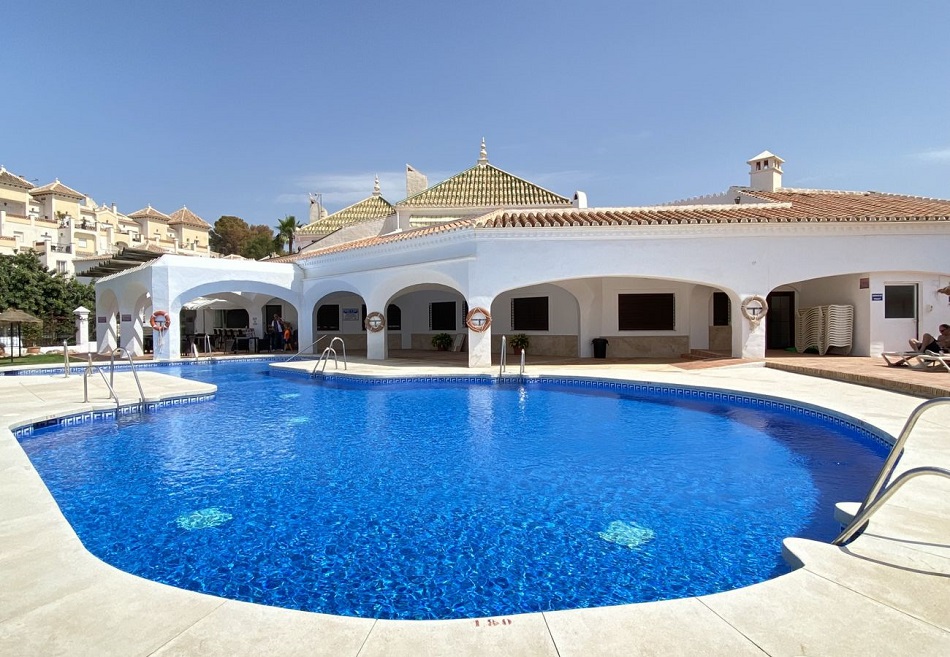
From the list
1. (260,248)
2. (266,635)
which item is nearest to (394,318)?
(266,635)

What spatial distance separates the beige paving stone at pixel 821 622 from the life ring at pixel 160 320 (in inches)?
900

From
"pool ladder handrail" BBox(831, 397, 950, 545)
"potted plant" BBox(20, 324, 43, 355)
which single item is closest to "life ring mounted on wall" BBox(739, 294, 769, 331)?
"pool ladder handrail" BBox(831, 397, 950, 545)

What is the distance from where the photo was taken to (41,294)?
108ft

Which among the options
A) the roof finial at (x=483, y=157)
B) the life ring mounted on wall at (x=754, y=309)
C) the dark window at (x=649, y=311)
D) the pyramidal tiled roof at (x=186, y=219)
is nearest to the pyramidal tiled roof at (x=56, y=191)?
the pyramidal tiled roof at (x=186, y=219)

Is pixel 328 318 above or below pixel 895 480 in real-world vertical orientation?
above

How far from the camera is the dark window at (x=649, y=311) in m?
20.8

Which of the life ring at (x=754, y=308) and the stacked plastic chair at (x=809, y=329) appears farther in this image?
the stacked plastic chair at (x=809, y=329)

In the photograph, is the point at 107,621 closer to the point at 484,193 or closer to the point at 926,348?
the point at 926,348

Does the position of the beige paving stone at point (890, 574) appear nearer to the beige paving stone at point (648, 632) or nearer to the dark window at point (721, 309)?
the beige paving stone at point (648, 632)

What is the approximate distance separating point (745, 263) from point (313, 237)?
980 inches

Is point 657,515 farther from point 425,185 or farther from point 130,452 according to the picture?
point 425,185

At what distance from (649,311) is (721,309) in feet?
9.29

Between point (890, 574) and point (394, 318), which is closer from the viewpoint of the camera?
point (890, 574)

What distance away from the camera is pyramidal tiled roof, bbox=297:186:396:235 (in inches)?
1320
